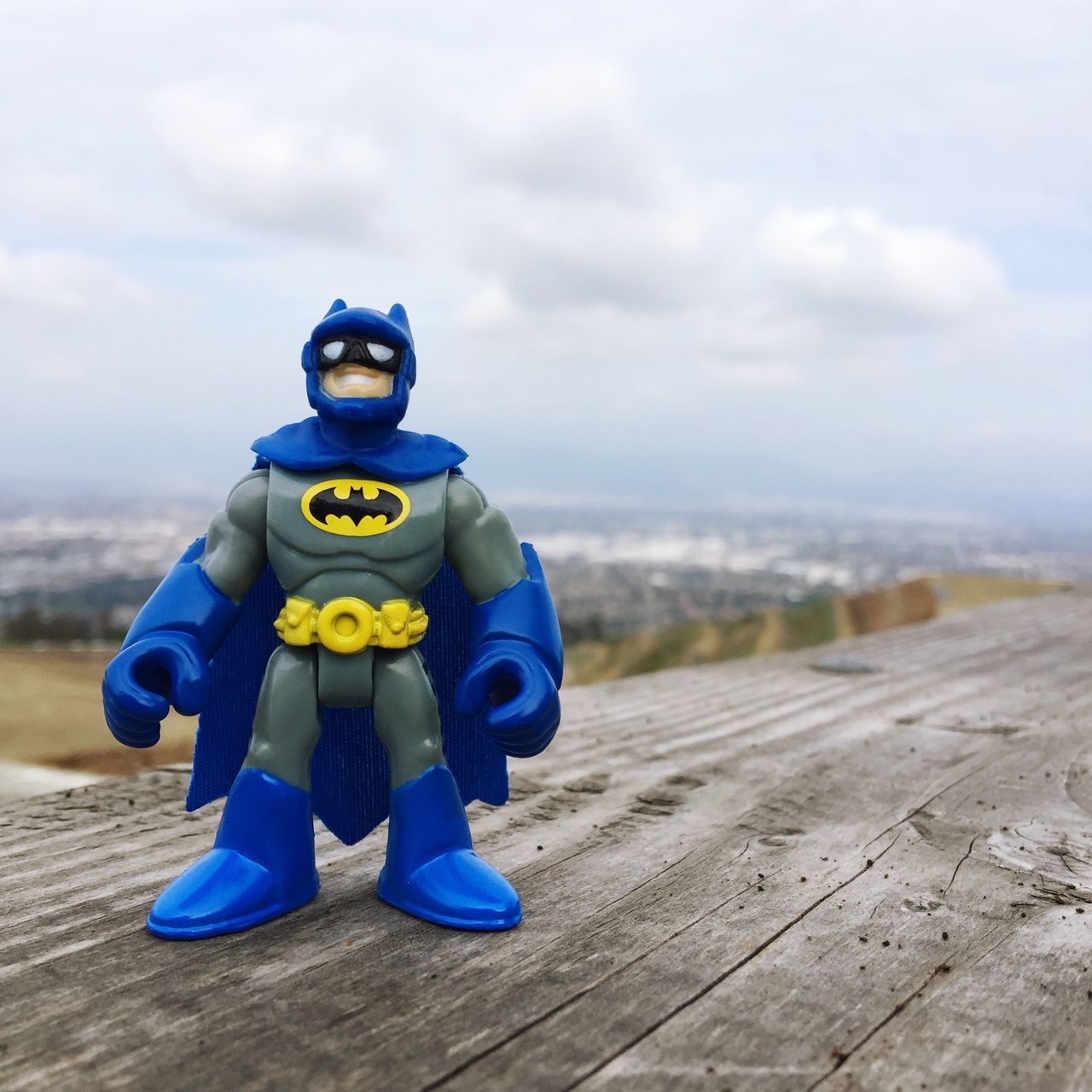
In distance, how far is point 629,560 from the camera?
2881 centimetres

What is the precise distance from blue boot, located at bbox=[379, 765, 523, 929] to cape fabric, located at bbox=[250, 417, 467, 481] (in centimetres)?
70

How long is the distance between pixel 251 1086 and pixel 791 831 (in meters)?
1.83

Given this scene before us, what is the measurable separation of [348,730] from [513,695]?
51 cm

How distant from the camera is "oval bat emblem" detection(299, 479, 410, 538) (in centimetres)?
229

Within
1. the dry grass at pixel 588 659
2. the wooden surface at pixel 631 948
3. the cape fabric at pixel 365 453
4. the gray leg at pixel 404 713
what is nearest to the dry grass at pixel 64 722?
the dry grass at pixel 588 659

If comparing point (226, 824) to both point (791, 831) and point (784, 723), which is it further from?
point (784, 723)

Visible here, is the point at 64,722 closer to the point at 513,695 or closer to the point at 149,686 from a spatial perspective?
the point at 149,686

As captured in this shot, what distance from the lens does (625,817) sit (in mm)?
3084

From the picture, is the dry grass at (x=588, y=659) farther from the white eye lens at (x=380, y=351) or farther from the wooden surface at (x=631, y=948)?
the white eye lens at (x=380, y=351)

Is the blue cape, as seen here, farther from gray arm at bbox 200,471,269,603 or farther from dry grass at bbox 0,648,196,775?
dry grass at bbox 0,648,196,775

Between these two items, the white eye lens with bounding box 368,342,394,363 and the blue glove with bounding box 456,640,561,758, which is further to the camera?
the white eye lens with bounding box 368,342,394,363

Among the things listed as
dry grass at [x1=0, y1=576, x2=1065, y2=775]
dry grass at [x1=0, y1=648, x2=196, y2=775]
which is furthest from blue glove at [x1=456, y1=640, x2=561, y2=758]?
dry grass at [x1=0, y1=576, x2=1065, y2=775]

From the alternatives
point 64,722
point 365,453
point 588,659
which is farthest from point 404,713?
point 588,659

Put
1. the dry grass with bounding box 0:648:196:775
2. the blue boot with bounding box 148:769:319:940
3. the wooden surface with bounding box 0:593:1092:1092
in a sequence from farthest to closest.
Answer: the dry grass with bounding box 0:648:196:775 → the blue boot with bounding box 148:769:319:940 → the wooden surface with bounding box 0:593:1092:1092
